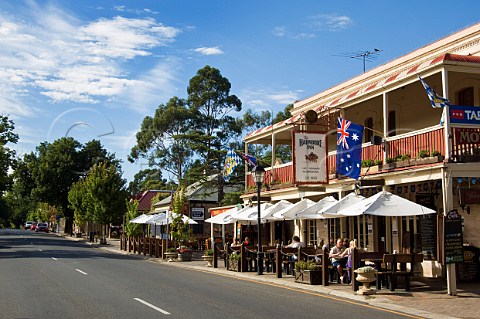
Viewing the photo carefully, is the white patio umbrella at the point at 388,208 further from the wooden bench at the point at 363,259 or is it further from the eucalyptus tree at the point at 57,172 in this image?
the eucalyptus tree at the point at 57,172

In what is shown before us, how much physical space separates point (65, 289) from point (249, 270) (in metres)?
8.60

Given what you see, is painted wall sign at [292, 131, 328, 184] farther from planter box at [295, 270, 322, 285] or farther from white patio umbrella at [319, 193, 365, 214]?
planter box at [295, 270, 322, 285]

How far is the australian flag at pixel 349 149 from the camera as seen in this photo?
18.7 m

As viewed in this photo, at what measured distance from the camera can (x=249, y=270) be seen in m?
22.2

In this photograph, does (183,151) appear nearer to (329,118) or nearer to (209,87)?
(209,87)

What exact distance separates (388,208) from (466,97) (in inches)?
240

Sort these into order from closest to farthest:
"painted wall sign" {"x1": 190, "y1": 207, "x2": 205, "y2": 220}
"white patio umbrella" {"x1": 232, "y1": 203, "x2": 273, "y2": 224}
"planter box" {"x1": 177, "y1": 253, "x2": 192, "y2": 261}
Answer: "white patio umbrella" {"x1": 232, "y1": 203, "x2": 273, "y2": 224} < "planter box" {"x1": 177, "y1": 253, "x2": 192, "y2": 261} < "painted wall sign" {"x1": 190, "y1": 207, "x2": 205, "y2": 220}

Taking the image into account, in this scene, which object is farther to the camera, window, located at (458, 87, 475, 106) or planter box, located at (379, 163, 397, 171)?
window, located at (458, 87, 475, 106)

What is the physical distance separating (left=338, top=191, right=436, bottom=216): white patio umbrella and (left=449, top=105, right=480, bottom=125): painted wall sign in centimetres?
246

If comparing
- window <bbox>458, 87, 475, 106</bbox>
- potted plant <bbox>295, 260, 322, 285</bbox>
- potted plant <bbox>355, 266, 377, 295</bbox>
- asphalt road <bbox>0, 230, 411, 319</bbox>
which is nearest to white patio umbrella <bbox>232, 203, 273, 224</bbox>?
asphalt road <bbox>0, 230, 411, 319</bbox>

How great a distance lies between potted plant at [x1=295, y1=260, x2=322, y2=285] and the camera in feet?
55.2

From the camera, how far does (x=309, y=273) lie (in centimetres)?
1683

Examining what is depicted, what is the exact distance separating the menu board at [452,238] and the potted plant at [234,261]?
9.21m

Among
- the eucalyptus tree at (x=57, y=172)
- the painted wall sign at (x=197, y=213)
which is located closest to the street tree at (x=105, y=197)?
the painted wall sign at (x=197, y=213)
